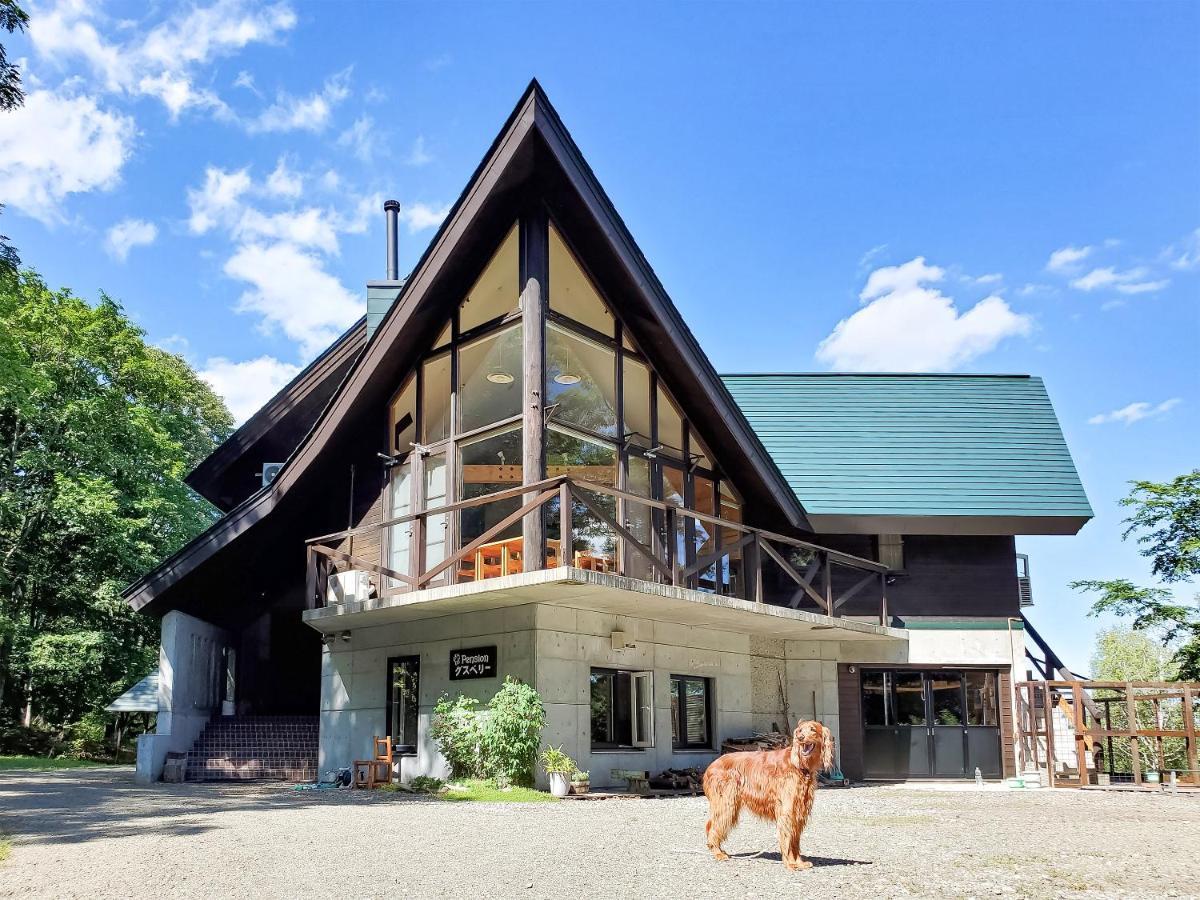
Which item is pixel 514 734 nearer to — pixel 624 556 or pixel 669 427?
pixel 624 556

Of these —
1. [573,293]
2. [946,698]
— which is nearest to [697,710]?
[946,698]

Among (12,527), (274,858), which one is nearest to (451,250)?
(274,858)

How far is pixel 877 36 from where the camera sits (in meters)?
14.8

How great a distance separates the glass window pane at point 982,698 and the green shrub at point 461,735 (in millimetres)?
9158

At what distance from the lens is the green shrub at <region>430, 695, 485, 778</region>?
12.5m

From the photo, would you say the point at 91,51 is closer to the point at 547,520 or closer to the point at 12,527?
the point at 12,527

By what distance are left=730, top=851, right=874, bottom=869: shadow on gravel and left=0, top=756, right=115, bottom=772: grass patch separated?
16.3m

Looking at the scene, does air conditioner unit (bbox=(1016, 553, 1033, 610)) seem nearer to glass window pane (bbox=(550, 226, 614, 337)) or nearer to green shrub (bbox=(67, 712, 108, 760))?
glass window pane (bbox=(550, 226, 614, 337))

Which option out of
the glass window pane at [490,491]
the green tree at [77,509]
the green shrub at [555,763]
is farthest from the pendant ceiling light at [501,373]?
the green tree at [77,509]

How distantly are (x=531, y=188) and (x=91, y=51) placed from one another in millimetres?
13253

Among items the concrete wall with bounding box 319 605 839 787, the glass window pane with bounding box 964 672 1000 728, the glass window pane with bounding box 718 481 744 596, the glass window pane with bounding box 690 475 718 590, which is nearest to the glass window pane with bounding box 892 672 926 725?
the glass window pane with bounding box 964 672 1000 728

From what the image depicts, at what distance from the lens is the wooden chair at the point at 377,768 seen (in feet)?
44.7

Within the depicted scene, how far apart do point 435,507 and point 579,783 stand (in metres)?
4.05

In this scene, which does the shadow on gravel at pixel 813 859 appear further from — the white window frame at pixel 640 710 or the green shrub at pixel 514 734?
the white window frame at pixel 640 710
